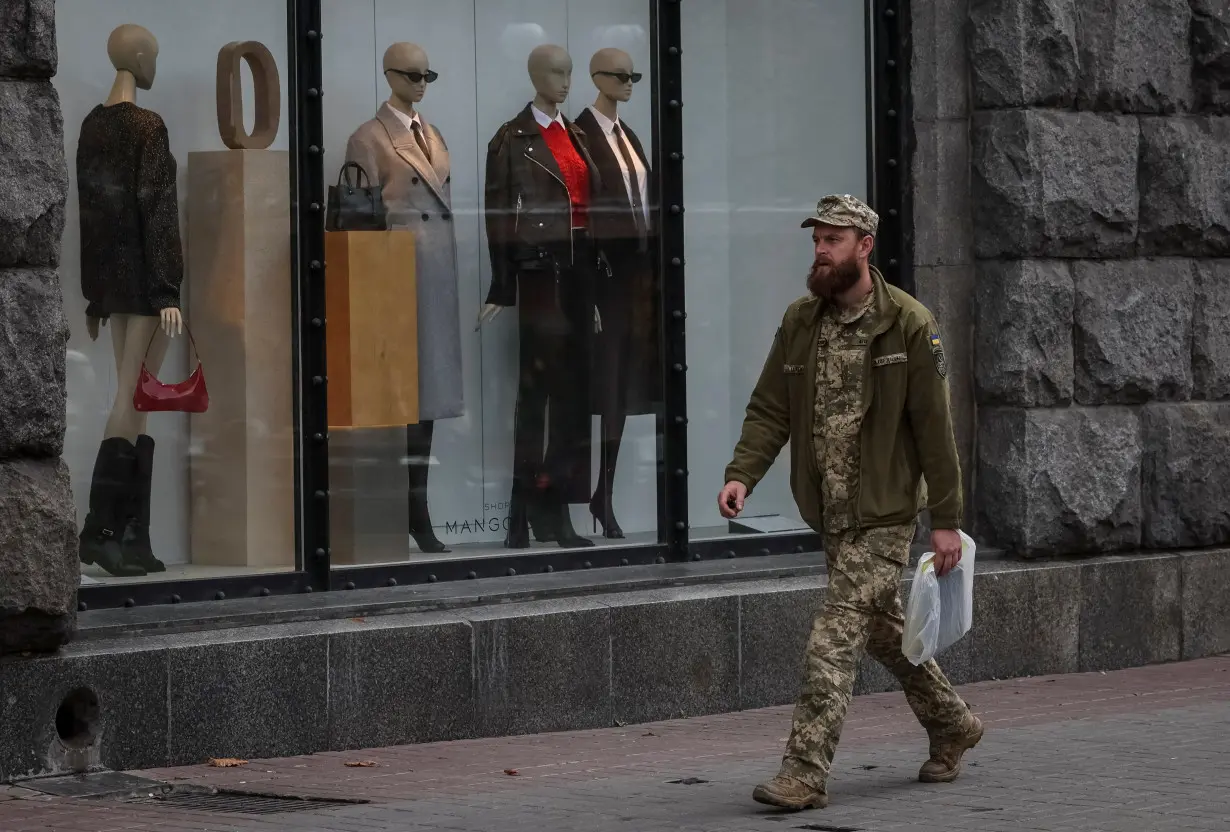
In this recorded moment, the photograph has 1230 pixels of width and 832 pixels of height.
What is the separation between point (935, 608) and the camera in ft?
22.4

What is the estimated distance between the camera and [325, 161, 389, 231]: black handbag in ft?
29.9

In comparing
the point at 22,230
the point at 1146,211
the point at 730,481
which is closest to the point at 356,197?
the point at 22,230

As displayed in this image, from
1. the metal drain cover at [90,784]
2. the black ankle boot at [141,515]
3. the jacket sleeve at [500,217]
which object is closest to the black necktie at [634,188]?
the jacket sleeve at [500,217]

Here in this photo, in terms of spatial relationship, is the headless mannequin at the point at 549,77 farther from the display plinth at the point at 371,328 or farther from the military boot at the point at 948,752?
the military boot at the point at 948,752

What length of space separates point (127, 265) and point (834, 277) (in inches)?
123

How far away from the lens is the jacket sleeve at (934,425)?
6887mm

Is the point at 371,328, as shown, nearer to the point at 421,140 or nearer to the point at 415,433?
the point at 415,433

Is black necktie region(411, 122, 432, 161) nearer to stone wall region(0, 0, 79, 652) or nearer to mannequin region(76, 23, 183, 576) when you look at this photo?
mannequin region(76, 23, 183, 576)

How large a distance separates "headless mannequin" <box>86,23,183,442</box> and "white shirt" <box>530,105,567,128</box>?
194cm

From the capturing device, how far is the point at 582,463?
→ 1003 cm

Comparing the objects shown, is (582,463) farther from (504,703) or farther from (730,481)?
(730,481)

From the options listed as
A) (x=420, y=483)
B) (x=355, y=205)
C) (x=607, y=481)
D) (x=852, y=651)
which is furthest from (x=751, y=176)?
(x=852, y=651)

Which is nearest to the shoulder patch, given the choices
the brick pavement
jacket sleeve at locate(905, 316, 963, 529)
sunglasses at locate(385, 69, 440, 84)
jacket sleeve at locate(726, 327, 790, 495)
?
jacket sleeve at locate(905, 316, 963, 529)

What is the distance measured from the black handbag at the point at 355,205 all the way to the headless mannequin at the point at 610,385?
1316mm
